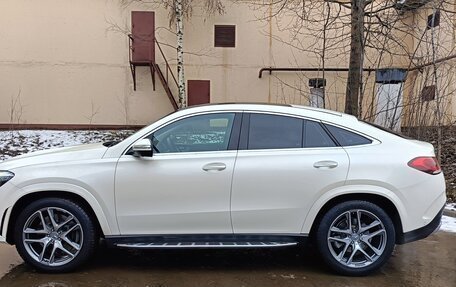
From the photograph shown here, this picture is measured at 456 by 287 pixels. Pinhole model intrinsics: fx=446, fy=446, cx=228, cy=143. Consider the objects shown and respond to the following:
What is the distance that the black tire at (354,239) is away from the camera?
445 centimetres

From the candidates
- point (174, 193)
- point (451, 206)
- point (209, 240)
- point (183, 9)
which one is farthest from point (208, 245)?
point (183, 9)

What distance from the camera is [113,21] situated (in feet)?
54.8

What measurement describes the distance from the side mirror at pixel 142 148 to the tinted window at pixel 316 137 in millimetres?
1577

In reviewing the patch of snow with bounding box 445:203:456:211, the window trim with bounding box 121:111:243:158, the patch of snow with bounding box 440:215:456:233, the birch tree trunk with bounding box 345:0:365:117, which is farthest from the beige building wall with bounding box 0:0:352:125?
the window trim with bounding box 121:111:243:158

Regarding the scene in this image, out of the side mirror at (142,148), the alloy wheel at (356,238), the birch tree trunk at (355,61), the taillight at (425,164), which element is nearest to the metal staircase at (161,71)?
the birch tree trunk at (355,61)

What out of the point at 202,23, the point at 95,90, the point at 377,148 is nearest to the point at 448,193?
the point at 377,148

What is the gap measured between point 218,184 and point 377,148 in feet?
5.41

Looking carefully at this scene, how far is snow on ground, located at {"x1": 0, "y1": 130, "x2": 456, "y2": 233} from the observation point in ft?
42.3

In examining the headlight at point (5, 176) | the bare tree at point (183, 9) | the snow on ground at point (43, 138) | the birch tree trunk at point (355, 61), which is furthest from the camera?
the bare tree at point (183, 9)

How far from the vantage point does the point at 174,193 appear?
4406 millimetres

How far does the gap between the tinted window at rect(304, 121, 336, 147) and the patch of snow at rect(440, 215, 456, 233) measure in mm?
2978

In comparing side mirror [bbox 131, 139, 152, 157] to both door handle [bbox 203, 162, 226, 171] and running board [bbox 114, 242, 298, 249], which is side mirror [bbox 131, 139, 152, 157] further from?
running board [bbox 114, 242, 298, 249]

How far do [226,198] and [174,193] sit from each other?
1.69 ft

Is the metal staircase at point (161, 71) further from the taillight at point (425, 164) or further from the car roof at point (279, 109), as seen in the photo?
the taillight at point (425, 164)
